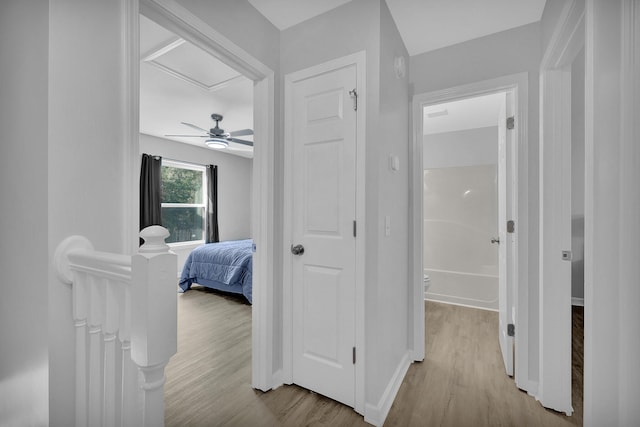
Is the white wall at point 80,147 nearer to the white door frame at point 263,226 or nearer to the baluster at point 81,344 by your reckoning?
the baluster at point 81,344

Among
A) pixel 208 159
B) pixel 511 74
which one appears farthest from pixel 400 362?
pixel 208 159

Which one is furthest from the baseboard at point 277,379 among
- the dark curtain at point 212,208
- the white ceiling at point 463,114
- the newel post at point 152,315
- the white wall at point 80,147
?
the dark curtain at point 212,208

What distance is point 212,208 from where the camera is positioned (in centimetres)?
555

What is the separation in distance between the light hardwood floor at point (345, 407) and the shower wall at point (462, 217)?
3.82 ft

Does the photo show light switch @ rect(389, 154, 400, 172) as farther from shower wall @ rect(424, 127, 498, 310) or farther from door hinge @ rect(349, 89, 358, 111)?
shower wall @ rect(424, 127, 498, 310)

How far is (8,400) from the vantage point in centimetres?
95

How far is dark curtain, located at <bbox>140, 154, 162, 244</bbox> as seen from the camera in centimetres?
452

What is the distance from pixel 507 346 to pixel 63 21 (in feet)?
9.48

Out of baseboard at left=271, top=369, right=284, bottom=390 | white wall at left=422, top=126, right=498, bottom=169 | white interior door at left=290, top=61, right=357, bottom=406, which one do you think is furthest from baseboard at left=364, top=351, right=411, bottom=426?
white wall at left=422, top=126, right=498, bottom=169

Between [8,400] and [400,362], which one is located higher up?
[8,400]

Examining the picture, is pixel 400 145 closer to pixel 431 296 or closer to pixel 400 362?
pixel 400 362

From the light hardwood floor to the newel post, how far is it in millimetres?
1132

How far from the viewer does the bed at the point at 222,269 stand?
12.0ft

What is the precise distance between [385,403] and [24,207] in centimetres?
189
